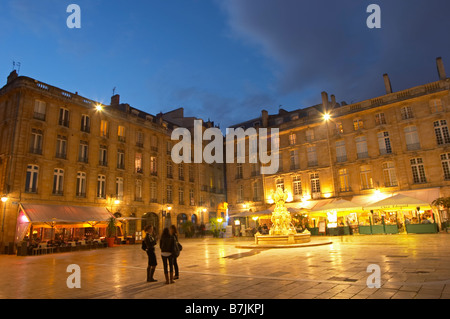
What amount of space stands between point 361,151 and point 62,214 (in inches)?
1008

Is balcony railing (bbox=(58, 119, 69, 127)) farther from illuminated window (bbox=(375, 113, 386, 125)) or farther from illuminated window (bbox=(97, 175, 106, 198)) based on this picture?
illuminated window (bbox=(375, 113, 386, 125))

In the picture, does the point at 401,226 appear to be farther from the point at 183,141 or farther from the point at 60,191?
the point at 60,191

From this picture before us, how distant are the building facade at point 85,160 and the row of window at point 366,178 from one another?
10.8 m

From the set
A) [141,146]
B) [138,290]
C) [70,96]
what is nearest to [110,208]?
[141,146]

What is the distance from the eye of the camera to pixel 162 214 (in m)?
29.3

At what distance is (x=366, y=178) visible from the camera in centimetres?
2750

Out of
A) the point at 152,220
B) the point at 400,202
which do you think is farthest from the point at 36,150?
the point at 400,202

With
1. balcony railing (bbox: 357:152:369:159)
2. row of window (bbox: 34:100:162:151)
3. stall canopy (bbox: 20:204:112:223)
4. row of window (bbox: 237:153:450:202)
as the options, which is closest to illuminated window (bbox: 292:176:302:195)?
row of window (bbox: 237:153:450:202)

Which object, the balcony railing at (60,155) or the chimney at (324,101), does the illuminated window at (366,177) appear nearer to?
the chimney at (324,101)

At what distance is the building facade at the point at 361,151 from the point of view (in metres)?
24.5

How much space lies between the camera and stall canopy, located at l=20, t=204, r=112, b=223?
1883 cm

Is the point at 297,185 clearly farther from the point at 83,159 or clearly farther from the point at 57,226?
the point at 57,226
